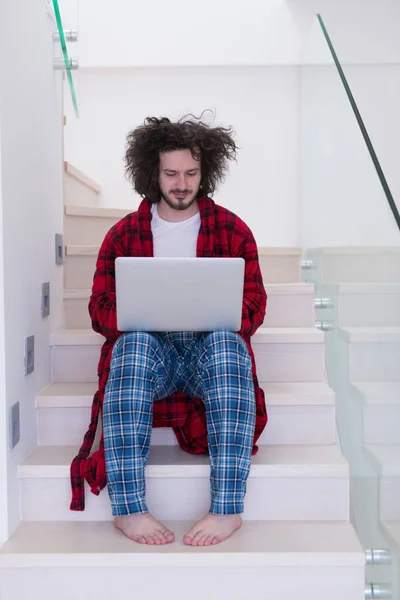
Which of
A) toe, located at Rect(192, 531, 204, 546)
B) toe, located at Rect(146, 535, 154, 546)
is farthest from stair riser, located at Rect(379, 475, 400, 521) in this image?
toe, located at Rect(146, 535, 154, 546)

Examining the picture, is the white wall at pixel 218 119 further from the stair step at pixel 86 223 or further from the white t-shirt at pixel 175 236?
the white t-shirt at pixel 175 236

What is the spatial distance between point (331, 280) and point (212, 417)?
1.01m

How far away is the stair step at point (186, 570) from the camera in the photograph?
150cm

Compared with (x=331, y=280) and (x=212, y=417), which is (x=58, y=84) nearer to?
(x=331, y=280)

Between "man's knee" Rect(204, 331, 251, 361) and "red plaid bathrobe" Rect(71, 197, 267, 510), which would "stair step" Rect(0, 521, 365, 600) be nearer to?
"red plaid bathrobe" Rect(71, 197, 267, 510)

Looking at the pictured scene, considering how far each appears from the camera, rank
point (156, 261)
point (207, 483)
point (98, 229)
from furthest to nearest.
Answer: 1. point (98, 229)
2. point (207, 483)
3. point (156, 261)

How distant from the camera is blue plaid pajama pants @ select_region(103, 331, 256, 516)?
1587 millimetres

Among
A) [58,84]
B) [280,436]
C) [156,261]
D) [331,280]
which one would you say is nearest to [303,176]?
[331,280]

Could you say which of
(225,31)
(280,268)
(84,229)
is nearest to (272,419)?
(280,268)

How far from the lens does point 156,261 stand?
1.52 metres

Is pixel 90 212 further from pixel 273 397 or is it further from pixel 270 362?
pixel 273 397

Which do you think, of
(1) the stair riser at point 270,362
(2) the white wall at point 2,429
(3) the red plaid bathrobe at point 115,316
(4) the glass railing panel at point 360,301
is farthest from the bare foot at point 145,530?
(1) the stair riser at point 270,362

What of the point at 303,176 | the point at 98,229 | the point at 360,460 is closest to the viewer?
the point at 360,460

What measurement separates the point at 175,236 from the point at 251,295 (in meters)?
0.29
